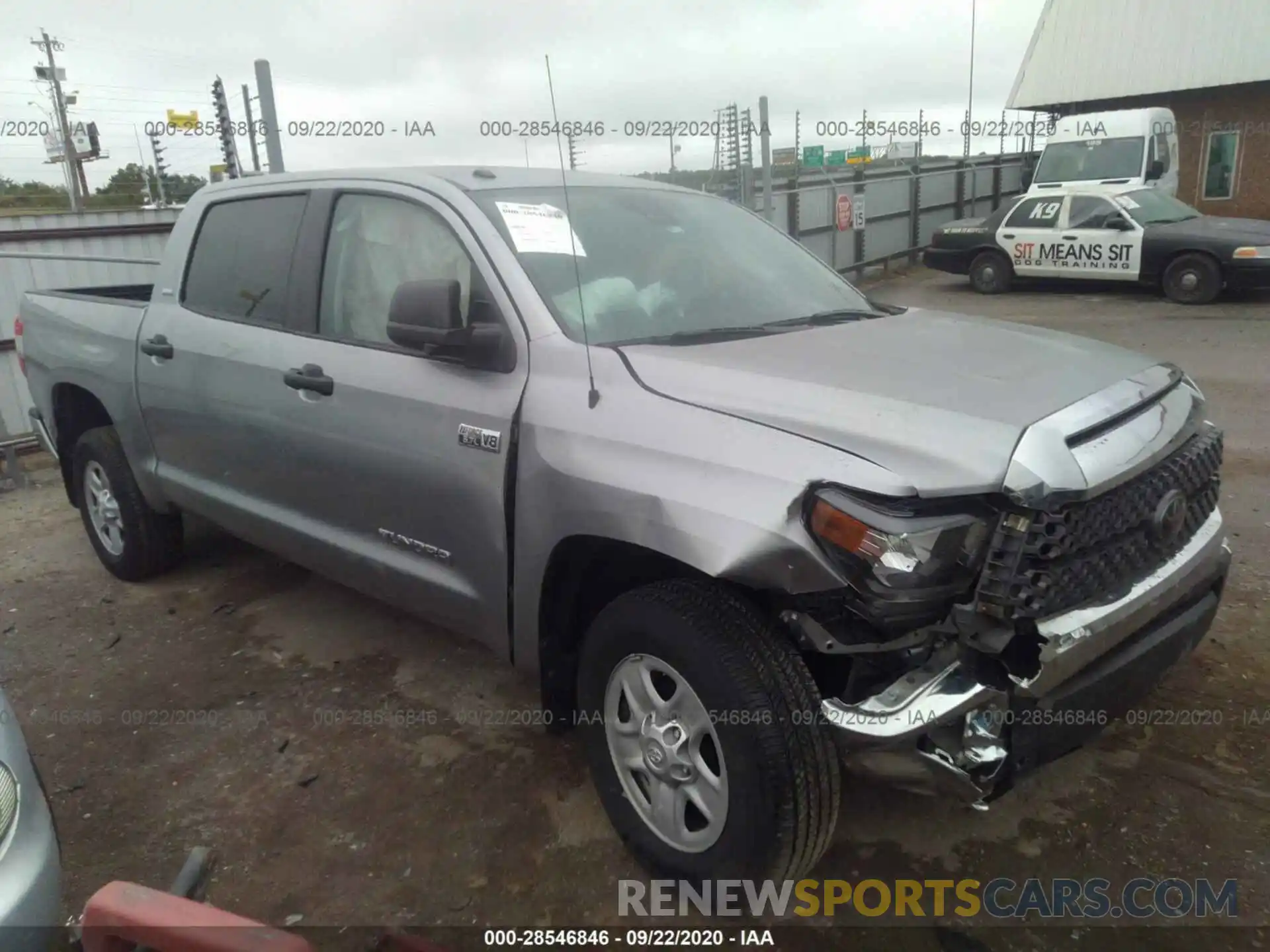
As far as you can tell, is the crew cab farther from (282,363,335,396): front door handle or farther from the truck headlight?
(282,363,335,396): front door handle

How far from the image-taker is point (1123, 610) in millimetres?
2156

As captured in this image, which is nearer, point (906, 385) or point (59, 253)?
point (906, 385)

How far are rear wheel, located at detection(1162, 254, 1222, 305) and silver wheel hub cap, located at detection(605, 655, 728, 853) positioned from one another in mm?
11807

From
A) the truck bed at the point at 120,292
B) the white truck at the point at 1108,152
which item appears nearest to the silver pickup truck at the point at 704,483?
the truck bed at the point at 120,292

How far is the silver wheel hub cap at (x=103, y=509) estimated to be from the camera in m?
4.62

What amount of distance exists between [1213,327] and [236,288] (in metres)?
10.2

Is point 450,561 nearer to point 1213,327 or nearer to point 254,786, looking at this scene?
point 254,786

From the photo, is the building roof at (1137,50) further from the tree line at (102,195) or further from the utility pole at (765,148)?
the tree line at (102,195)

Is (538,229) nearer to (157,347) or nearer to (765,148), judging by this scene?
(157,347)

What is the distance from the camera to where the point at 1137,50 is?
1905 centimetres

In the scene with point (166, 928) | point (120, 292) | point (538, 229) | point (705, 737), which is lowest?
point (705, 737)

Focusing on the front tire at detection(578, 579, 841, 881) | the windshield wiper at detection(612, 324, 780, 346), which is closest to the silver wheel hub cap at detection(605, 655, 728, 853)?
the front tire at detection(578, 579, 841, 881)

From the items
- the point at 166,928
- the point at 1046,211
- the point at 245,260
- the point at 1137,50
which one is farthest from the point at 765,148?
the point at 1137,50

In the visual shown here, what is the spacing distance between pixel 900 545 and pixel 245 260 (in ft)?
9.66
